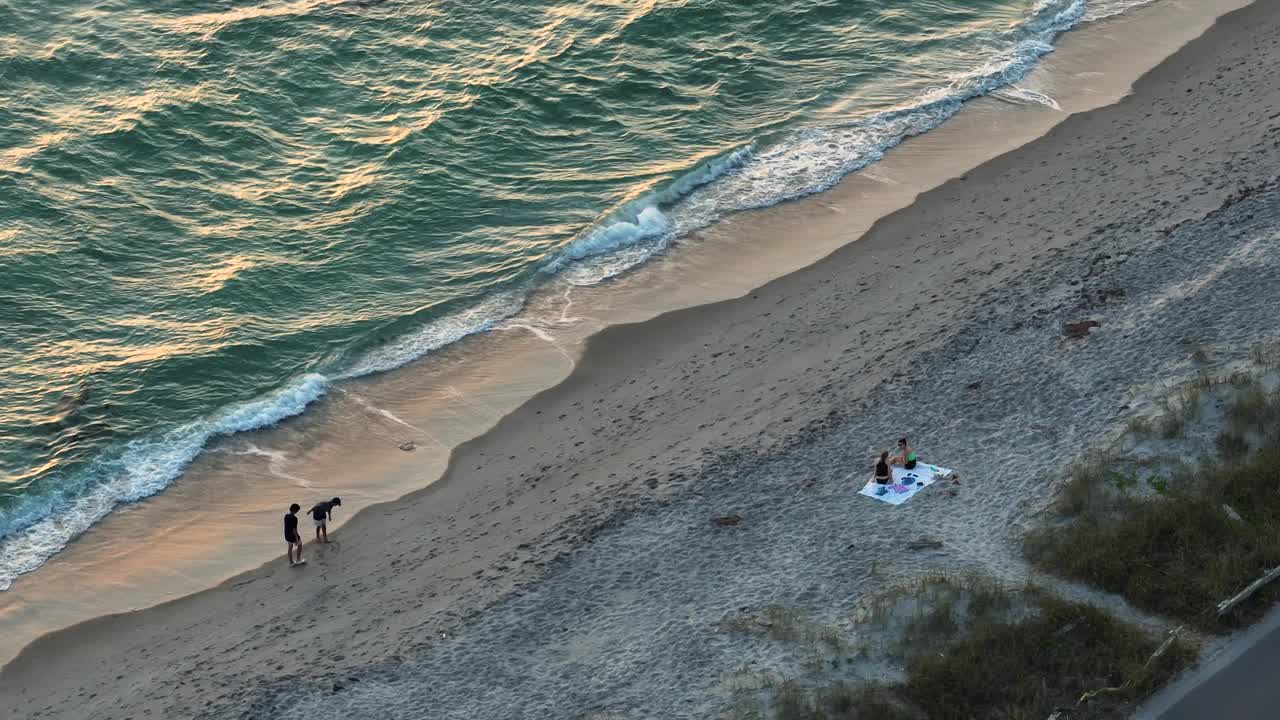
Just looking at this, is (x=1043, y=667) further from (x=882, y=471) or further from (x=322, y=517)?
(x=322, y=517)

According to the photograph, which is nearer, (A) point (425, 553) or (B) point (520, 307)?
(A) point (425, 553)

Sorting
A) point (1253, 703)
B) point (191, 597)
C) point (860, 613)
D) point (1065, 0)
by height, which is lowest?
point (1253, 703)

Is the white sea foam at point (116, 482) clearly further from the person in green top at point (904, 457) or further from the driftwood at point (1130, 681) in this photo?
the driftwood at point (1130, 681)

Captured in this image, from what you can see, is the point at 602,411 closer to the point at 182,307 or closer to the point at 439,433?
the point at 439,433

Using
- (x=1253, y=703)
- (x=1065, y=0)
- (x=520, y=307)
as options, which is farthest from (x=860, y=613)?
(x=1065, y=0)

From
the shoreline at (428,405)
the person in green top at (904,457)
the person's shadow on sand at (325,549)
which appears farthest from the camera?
the shoreline at (428,405)

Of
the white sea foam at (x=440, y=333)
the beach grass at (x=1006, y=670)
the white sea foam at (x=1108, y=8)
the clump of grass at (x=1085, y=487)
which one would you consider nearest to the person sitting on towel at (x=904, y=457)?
the clump of grass at (x=1085, y=487)

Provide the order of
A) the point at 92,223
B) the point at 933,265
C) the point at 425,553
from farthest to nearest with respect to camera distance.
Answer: the point at 92,223
the point at 933,265
the point at 425,553

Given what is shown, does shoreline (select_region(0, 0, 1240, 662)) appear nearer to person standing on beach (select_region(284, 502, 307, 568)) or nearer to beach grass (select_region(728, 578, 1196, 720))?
person standing on beach (select_region(284, 502, 307, 568))
